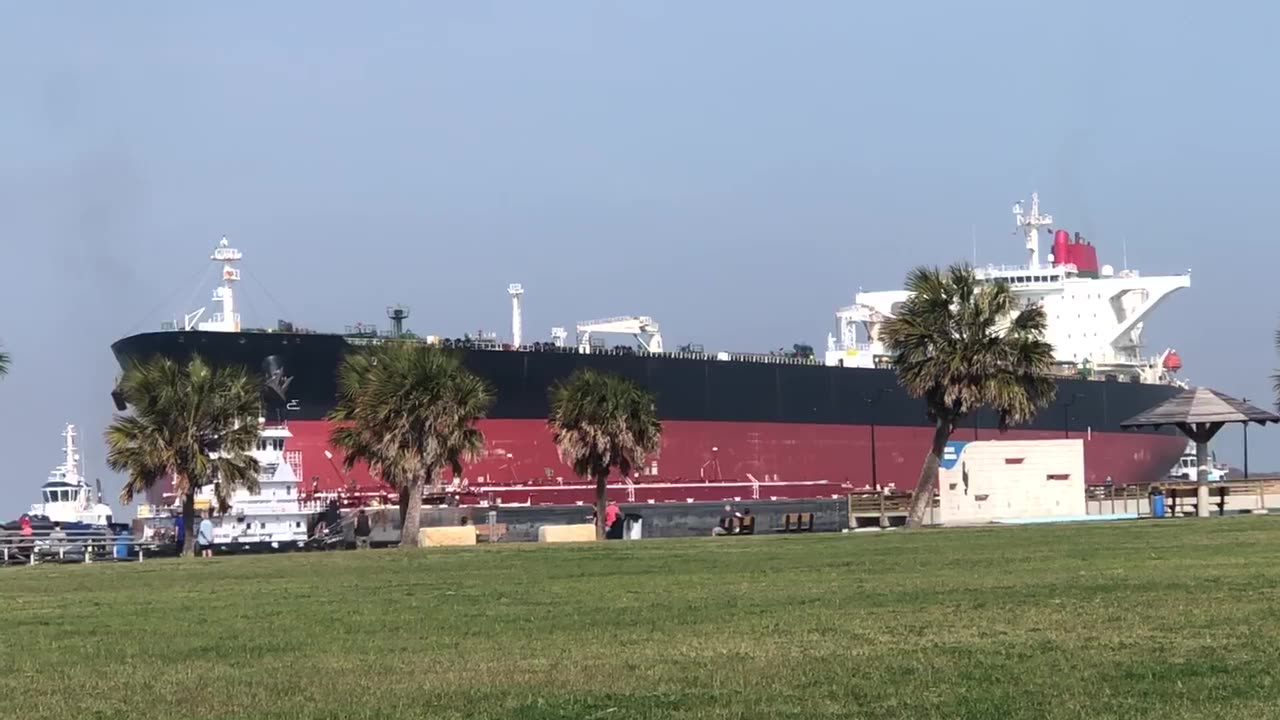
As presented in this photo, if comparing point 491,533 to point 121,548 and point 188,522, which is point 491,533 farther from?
point 121,548

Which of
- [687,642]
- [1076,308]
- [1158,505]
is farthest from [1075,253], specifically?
[687,642]

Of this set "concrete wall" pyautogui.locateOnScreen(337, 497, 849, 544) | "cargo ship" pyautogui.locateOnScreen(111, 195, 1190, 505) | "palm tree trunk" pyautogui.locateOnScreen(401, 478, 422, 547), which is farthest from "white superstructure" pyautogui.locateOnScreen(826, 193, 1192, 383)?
"palm tree trunk" pyautogui.locateOnScreen(401, 478, 422, 547)

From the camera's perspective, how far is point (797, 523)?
44.8 m

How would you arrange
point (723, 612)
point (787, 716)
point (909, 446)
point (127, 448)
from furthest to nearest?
point (909, 446) → point (127, 448) → point (723, 612) → point (787, 716)

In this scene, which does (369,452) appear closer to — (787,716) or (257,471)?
(257,471)

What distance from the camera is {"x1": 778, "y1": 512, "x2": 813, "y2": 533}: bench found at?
43.7 m

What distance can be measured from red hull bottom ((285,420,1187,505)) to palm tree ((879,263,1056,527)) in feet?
54.6

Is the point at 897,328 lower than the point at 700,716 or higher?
higher

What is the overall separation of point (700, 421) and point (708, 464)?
181 cm

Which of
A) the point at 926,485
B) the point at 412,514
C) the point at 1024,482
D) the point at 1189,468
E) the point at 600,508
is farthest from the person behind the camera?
the point at 1189,468

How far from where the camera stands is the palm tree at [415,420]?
34.2 m

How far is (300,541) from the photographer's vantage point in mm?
44594

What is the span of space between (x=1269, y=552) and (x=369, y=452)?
21.0 m

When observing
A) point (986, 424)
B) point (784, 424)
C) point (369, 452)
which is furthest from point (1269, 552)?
point (986, 424)
